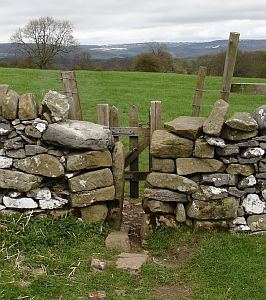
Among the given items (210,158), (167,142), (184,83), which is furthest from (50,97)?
(184,83)

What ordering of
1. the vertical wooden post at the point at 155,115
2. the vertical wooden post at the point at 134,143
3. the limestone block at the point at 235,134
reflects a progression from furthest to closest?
the vertical wooden post at the point at 134,143 < the vertical wooden post at the point at 155,115 < the limestone block at the point at 235,134

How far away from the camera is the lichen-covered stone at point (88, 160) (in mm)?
7062

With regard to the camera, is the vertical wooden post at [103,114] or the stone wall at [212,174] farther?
the vertical wooden post at [103,114]

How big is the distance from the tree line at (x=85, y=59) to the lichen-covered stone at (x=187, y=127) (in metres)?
21.6

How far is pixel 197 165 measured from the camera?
709 cm

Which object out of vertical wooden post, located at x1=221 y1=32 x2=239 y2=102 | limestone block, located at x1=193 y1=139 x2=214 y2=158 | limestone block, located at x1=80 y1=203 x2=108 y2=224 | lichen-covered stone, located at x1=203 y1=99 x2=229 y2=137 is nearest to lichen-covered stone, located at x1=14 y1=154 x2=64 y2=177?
limestone block, located at x1=80 y1=203 x2=108 y2=224

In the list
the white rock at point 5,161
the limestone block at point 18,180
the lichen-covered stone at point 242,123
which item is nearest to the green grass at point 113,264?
the limestone block at point 18,180

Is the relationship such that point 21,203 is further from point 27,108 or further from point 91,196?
point 27,108

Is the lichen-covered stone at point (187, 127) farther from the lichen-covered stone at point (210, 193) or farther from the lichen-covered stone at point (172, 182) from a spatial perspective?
the lichen-covered stone at point (210, 193)

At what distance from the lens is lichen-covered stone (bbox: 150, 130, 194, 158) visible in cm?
709

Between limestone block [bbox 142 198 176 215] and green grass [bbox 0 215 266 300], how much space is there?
0.89 feet

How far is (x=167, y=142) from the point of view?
7.11 m

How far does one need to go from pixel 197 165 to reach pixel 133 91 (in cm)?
1542

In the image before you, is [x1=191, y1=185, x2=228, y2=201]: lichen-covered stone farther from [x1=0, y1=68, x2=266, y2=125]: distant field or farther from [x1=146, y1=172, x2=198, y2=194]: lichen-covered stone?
[x1=0, y1=68, x2=266, y2=125]: distant field
